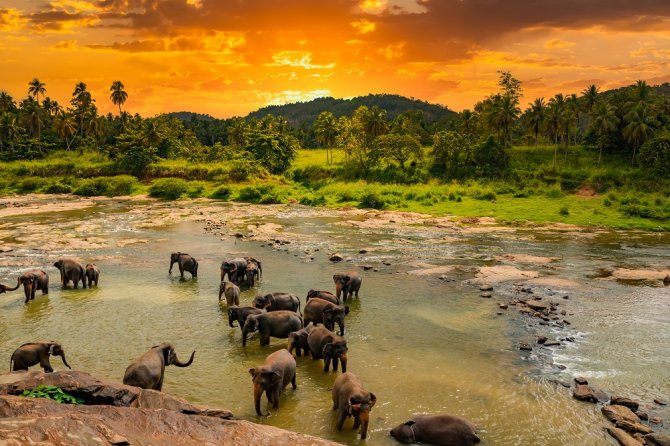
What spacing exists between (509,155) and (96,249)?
57.9 m

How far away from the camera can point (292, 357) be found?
1260 centimetres

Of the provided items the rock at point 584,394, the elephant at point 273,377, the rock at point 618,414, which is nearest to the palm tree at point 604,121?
the rock at point 584,394

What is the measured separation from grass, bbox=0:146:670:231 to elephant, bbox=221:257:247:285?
2878 cm

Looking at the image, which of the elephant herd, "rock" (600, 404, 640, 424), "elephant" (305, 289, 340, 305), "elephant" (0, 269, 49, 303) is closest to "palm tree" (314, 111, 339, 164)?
"elephant" (0, 269, 49, 303)

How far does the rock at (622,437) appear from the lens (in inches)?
402

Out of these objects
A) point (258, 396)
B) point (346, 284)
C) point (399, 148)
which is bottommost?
point (258, 396)

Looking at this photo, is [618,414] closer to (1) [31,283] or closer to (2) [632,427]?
(2) [632,427]

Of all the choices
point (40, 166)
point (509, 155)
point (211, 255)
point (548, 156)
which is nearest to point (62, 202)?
point (40, 166)

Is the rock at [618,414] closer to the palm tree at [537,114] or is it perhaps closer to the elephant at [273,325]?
the elephant at [273,325]

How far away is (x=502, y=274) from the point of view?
25.6m

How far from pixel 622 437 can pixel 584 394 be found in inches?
72.6

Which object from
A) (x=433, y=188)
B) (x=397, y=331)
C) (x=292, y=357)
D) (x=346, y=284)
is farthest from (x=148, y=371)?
(x=433, y=188)

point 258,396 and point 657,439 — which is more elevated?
point 258,396

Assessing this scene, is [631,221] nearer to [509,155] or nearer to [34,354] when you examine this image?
[509,155]
